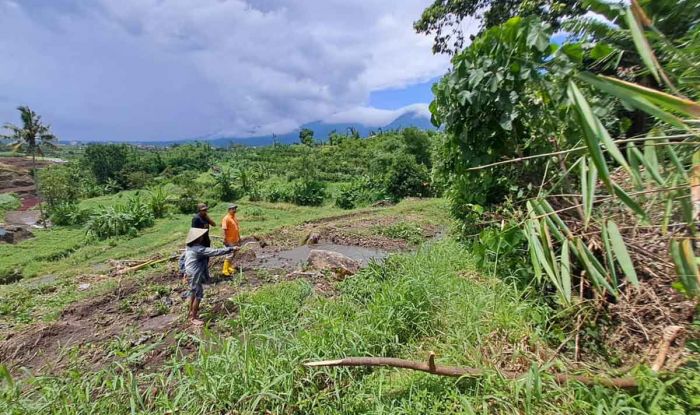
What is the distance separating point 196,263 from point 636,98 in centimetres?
574

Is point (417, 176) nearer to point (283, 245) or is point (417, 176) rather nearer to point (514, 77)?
point (283, 245)

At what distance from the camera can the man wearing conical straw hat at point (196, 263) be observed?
18.3ft

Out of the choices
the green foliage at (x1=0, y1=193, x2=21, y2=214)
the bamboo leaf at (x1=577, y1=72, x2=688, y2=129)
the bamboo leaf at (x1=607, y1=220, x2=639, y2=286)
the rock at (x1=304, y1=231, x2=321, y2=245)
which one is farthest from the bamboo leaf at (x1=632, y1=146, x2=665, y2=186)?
the green foliage at (x1=0, y1=193, x2=21, y2=214)

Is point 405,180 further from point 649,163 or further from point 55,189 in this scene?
point 55,189

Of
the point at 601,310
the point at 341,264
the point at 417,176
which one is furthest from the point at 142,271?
the point at 417,176

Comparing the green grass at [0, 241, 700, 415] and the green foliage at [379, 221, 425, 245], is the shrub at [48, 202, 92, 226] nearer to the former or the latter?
the green foliage at [379, 221, 425, 245]

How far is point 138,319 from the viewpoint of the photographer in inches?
241

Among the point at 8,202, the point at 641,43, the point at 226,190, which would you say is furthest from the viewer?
the point at 8,202

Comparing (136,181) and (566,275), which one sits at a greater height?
(566,275)

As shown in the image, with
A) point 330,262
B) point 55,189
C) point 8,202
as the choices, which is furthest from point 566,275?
point 8,202

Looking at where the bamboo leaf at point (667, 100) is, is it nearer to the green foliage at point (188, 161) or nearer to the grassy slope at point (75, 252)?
the grassy slope at point (75, 252)

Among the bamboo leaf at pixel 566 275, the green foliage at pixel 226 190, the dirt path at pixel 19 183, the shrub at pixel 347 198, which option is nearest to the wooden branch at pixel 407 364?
the bamboo leaf at pixel 566 275

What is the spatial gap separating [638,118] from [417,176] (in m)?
16.5

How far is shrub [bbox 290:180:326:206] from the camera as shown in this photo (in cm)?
2192
